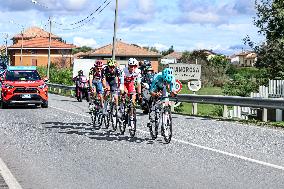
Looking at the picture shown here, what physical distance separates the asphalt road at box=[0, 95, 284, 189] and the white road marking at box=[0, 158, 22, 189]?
0.07 meters

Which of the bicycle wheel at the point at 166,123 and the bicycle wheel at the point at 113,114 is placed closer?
the bicycle wheel at the point at 166,123

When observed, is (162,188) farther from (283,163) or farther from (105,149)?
(105,149)

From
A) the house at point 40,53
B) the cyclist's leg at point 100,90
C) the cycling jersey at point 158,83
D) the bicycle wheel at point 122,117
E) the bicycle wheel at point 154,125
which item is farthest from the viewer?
the house at point 40,53

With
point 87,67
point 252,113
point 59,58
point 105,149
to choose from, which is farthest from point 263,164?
point 59,58

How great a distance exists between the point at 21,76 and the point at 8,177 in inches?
693

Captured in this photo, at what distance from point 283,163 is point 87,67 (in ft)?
118

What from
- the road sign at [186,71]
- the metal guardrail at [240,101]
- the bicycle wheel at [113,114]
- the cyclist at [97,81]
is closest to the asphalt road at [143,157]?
the bicycle wheel at [113,114]

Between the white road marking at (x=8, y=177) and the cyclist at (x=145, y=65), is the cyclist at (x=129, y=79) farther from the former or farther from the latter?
the cyclist at (x=145, y=65)

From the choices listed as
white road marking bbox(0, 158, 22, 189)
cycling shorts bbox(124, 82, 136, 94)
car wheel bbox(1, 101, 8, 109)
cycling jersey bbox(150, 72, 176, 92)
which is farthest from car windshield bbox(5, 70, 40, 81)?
white road marking bbox(0, 158, 22, 189)

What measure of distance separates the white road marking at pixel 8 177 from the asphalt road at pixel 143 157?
7 cm

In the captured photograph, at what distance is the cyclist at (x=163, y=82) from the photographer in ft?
38.4

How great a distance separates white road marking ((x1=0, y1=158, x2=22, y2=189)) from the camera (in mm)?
7352

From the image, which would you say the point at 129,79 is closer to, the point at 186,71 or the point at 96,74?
the point at 96,74

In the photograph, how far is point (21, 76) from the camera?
25141 millimetres
